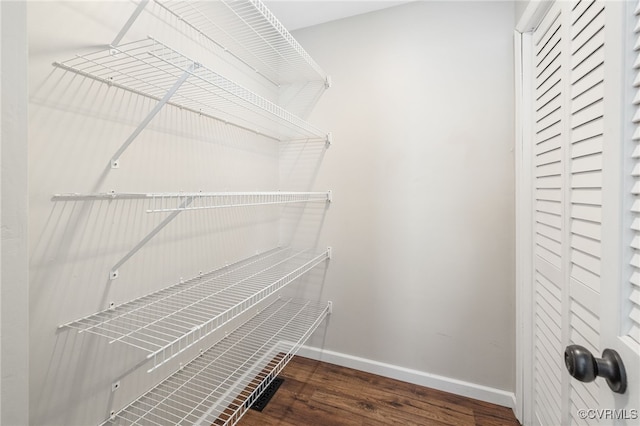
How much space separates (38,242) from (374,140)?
1.65 meters

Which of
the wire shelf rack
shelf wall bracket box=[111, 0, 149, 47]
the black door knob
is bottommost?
the black door knob

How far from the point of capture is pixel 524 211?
1.34 meters

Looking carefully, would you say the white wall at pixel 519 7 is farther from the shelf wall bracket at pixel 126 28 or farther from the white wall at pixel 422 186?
the shelf wall bracket at pixel 126 28

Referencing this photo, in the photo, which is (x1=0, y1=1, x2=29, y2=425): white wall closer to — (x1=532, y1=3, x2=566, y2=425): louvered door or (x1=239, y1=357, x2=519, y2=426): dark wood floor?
(x1=239, y1=357, x2=519, y2=426): dark wood floor

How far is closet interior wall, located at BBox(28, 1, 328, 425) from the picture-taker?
77 centimetres

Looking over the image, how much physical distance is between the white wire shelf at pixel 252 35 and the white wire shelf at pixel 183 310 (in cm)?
117

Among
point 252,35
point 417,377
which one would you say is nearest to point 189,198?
point 252,35

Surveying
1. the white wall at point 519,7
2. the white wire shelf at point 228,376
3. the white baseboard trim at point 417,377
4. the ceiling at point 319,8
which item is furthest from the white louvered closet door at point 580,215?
the white wire shelf at point 228,376

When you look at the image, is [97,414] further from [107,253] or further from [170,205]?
[170,205]

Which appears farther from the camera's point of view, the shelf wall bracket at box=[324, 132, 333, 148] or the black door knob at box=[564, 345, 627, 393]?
the shelf wall bracket at box=[324, 132, 333, 148]

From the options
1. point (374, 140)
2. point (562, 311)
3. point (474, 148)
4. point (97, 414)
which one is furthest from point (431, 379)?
point (97, 414)

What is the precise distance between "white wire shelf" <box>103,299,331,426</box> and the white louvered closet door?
110 cm

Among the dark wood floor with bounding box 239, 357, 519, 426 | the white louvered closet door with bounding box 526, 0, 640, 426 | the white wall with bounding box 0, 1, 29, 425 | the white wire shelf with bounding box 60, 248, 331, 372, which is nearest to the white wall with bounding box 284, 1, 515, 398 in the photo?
the dark wood floor with bounding box 239, 357, 519, 426

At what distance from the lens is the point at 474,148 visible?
1558 mm
